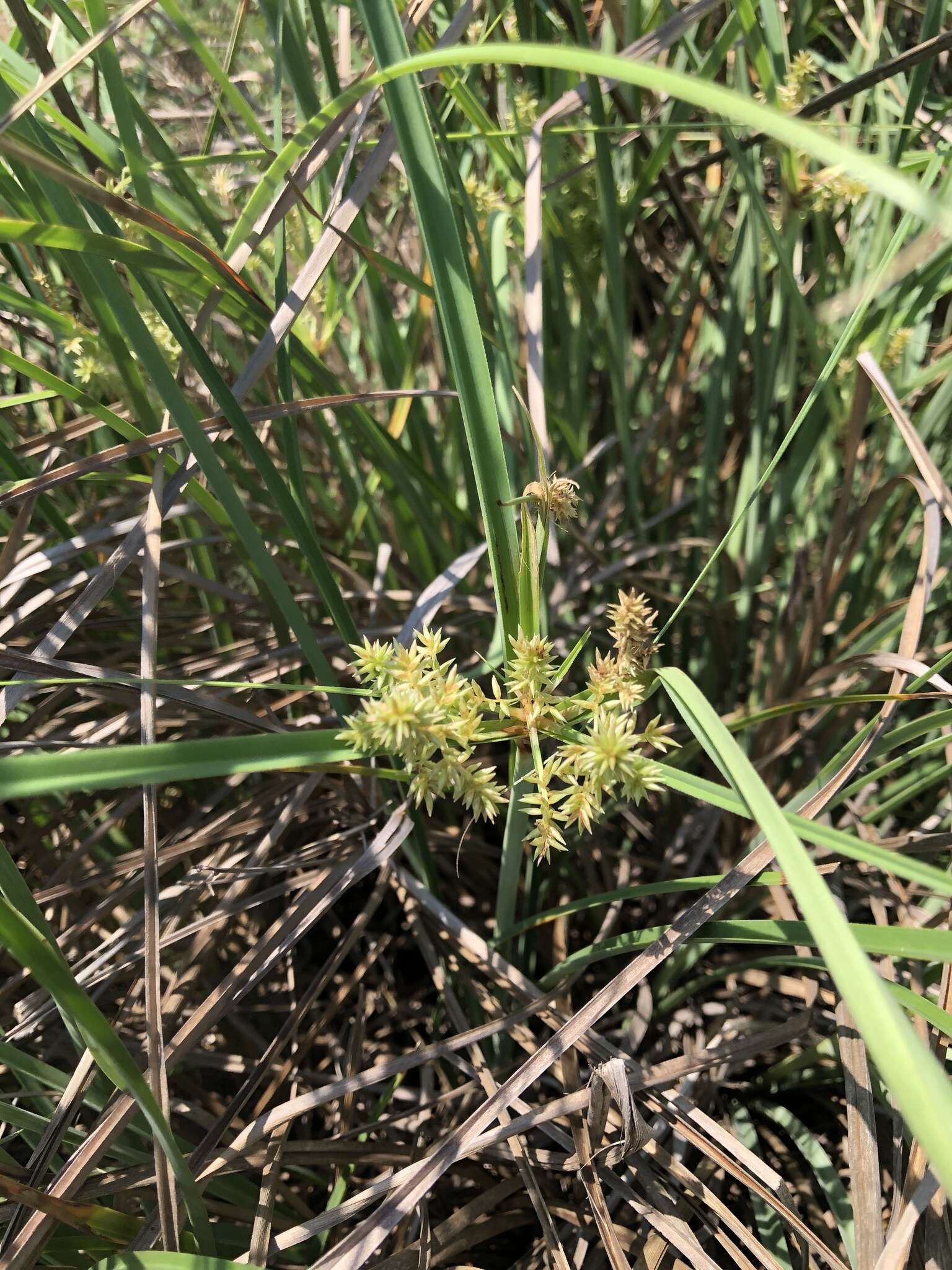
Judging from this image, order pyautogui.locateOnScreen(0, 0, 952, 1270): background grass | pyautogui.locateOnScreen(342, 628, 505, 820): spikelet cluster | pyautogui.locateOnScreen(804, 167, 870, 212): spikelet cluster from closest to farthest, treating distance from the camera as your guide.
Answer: pyautogui.locateOnScreen(342, 628, 505, 820): spikelet cluster < pyautogui.locateOnScreen(0, 0, 952, 1270): background grass < pyautogui.locateOnScreen(804, 167, 870, 212): spikelet cluster

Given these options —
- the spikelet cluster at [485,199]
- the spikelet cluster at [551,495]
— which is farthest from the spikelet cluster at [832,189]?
the spikelet cluster at [551,495]

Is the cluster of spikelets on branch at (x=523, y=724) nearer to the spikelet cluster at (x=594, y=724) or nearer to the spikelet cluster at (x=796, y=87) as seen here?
the spikelet cluster at (x=594, y=724)

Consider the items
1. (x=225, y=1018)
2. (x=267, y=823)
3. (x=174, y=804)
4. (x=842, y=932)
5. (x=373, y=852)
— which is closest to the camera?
(x=842, y=932)

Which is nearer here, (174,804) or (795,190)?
(795,190)

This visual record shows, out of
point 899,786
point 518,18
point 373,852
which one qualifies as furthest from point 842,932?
point 518,18

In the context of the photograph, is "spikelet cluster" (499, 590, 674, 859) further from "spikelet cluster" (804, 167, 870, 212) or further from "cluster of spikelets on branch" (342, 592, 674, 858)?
"spikelet cluster" (804, 167, 870, 212)

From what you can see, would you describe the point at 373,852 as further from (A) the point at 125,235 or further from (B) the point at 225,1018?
(A) the point at 125,235

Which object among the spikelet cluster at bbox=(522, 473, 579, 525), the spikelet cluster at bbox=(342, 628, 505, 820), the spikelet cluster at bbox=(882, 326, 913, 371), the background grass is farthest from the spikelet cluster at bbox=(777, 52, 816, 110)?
the spikelet cluster at bbox=(342, 628, 505, 820)
